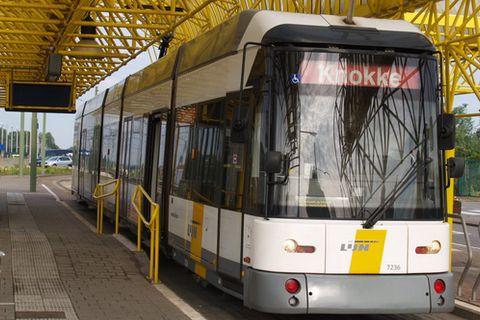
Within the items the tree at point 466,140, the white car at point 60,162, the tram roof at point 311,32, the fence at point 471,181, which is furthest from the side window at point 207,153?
the white car at point 60,162

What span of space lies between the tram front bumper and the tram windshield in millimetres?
606

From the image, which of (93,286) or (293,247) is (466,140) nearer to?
(93,286)

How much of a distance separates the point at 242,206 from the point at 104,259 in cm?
480

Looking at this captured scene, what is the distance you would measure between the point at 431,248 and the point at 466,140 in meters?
64.8

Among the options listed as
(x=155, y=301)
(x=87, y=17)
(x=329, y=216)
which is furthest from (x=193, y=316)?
(x=87, y=17)

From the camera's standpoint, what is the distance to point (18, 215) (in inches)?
768

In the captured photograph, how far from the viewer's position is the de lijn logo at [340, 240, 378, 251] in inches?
285

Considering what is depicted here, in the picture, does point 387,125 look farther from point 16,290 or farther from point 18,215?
point 18,215

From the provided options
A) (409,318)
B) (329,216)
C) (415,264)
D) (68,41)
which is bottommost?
(409,318)

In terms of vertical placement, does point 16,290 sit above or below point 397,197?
below

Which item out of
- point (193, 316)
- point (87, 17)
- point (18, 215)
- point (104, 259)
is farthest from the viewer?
point (18, 215)

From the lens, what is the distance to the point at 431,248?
24.8ft

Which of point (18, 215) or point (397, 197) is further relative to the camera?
point (18, 215)

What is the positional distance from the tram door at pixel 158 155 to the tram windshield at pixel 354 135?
4176 mm
